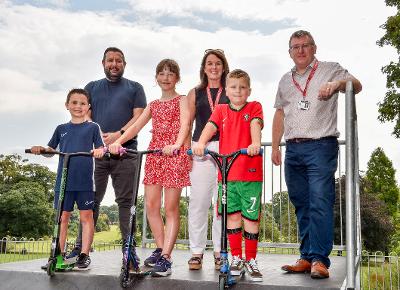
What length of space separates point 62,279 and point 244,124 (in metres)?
1.80

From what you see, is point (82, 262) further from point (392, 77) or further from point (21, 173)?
point (21, 173)

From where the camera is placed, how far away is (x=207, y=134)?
3.80m

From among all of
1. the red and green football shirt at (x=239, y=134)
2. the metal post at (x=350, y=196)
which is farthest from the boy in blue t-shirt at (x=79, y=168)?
the metal post at (x=350, y=196)

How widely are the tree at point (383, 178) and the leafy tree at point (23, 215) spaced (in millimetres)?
27015

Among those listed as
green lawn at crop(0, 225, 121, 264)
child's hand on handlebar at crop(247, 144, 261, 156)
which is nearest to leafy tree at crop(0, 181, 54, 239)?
green lawn at crop(0, 225, 121, 264)

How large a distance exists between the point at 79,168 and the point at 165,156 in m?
0.74

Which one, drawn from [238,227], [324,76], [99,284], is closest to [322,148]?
[324,76]

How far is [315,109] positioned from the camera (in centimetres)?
385

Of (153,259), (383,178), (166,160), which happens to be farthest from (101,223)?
(383,178)

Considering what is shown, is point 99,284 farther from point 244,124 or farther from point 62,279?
point 244,124

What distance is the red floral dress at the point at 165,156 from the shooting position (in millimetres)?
4055

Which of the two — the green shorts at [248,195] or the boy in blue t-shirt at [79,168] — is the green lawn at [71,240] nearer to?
the boy in blue t-shirt at [79,168]

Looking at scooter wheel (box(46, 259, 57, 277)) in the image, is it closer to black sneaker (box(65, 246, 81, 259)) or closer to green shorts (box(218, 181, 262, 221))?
black sneaker (box(65, 246, 81, 259))

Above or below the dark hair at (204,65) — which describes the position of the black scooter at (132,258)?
below
